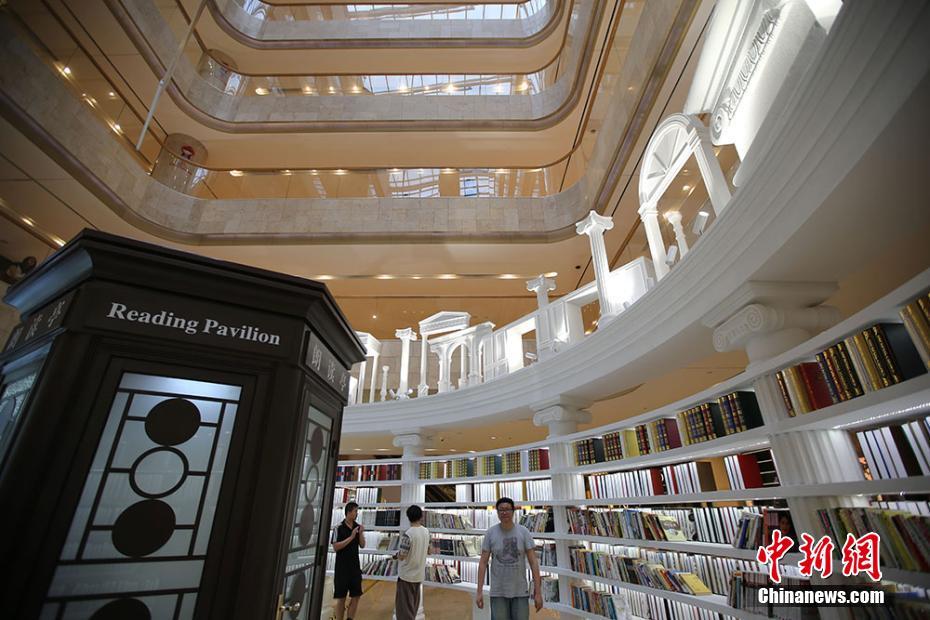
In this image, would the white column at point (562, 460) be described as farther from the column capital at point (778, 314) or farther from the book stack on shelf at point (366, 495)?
the book stack on shelf at point (366, 495)

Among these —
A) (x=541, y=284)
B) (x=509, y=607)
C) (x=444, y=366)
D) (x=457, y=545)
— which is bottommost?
(x=509, y=607)

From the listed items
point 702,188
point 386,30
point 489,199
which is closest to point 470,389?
point 702,188

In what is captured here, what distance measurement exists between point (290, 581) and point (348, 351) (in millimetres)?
1089

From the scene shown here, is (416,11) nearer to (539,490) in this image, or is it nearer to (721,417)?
(539,490)

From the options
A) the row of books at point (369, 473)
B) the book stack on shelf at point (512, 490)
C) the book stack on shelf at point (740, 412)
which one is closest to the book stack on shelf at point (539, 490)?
the book stack on shelf at point (512, 490)

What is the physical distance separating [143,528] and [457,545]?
4.83 meters

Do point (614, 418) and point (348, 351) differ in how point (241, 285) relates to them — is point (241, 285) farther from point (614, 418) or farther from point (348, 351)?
point (614, 418)

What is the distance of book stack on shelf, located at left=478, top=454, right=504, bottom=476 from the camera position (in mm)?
5336

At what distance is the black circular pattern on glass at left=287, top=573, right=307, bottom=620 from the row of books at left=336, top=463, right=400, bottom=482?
188 inches

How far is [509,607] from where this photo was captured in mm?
3205

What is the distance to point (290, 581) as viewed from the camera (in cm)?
175

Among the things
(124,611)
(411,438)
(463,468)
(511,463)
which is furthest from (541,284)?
(124,611)

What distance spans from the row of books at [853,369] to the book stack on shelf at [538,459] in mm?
2915

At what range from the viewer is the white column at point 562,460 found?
4.33 metres
